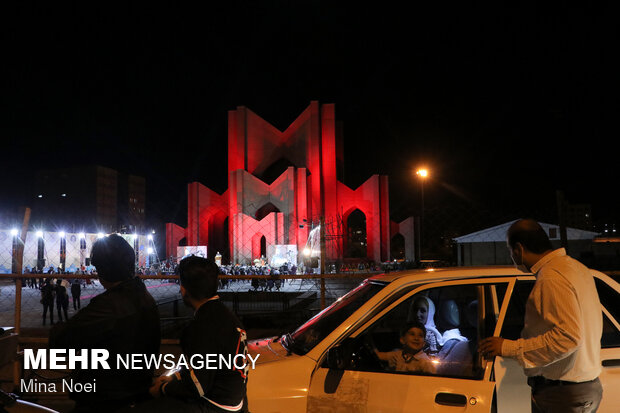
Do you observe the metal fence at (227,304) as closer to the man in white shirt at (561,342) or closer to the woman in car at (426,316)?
the woman in car at (426,316)

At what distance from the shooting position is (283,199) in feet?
119

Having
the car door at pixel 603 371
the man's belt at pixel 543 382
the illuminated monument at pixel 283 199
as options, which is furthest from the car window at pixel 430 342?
the illuminated monument at pixel 283 199

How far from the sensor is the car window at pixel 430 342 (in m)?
2.69

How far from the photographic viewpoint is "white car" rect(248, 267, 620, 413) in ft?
7.70

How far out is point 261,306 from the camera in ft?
46.8

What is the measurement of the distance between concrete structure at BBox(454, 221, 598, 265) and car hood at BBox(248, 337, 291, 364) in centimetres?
1666

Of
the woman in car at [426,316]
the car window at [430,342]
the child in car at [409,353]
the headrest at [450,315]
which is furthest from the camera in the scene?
the headrest at [450,315]

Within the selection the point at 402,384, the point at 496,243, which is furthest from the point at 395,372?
the point at 496,243

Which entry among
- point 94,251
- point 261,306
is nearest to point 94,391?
point 94,251

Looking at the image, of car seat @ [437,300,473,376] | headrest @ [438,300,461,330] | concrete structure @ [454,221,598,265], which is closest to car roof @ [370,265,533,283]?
car seat @ [437,300,473,376]

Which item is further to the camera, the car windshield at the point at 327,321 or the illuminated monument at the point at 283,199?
the illuminated monument at the point at 283,199

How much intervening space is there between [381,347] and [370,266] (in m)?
26.1

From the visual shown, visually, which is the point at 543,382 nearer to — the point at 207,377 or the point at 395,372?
the point at 395,372

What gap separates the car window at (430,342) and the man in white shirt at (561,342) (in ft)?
1.46
